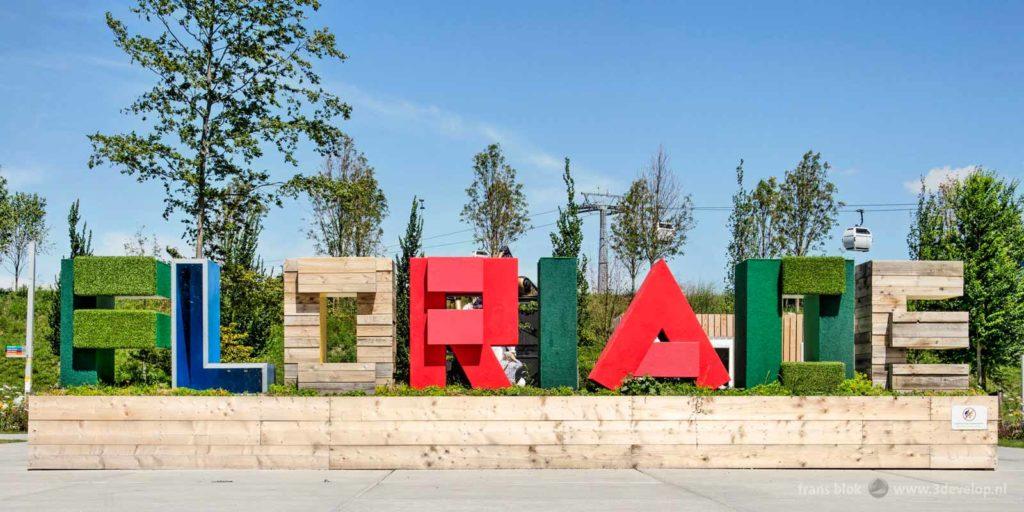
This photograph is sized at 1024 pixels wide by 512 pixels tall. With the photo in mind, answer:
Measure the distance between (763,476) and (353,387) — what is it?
5806mm

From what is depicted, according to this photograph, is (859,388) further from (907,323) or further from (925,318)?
(925,318)

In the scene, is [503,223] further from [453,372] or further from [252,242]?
[453,372]

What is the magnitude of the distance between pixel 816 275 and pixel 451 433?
19.3 feet

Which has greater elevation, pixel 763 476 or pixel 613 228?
pixel 613 228

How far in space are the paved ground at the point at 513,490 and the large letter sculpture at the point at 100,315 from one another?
171 cm

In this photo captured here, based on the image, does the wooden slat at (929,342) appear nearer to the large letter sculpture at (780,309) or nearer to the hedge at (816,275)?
the large letter sculpture at (780,309)

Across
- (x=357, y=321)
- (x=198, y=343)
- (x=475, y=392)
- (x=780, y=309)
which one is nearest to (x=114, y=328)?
(x=198, y=343)

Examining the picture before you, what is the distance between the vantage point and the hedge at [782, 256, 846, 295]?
1417cm

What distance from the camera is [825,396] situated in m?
13.4

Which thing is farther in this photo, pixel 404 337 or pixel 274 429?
pixel 404 337

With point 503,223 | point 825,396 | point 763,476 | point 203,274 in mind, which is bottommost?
point 763,476

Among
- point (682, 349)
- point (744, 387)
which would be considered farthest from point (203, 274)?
point (744, 387)

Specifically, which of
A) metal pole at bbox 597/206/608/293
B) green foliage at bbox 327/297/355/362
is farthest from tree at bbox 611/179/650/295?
green foliage at bbox 327/297/355/362

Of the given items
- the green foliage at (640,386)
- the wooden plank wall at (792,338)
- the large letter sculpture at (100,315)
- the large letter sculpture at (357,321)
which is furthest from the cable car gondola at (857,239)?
the large letter sculpture at (100,315)
